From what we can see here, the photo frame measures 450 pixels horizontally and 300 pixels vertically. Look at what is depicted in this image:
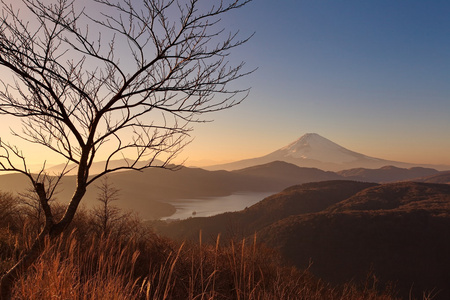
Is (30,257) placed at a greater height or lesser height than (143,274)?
greater

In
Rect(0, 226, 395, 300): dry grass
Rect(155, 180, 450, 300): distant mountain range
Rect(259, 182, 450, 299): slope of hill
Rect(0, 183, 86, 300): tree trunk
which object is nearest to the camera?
Rect(0, 226, 395, 300): dry grass

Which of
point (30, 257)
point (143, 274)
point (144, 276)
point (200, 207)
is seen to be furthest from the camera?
point (200, 207)

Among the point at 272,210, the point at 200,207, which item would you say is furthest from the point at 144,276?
the point at 200,207

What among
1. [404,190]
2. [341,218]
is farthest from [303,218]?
[404,190]

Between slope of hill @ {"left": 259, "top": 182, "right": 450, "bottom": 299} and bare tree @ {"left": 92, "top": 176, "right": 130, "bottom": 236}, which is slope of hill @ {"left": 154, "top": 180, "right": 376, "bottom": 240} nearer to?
slope of hill @ {"left": 259, "top": 182, "right": 450, "bottom": 299}

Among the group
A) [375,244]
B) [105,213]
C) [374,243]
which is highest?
[105,213]

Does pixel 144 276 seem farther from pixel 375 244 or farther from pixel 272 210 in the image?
pixel 272 210

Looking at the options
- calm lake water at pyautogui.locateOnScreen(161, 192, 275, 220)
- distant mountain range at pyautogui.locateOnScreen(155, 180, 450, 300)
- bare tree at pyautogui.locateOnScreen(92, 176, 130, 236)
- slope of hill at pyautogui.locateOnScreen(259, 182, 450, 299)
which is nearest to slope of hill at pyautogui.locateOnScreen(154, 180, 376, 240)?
distant mountain range at pyautogui.locateOnScreen(155, 180, 450, 300)

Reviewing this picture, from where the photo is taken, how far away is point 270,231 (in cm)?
6888

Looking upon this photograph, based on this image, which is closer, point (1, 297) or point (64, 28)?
point (1, 297)

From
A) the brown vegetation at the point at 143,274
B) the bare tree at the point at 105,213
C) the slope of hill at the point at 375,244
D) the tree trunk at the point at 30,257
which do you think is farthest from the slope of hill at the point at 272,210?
the tree trunk at the point at 30,257

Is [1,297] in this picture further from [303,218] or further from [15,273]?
[303,218]

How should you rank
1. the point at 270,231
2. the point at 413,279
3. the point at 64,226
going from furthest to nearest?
the point at 270,231 → the point at 413,279 → the point at 64,226

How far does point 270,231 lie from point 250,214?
2749 centimetres
